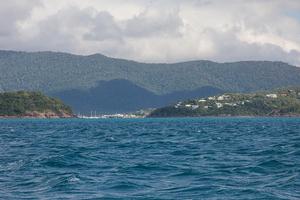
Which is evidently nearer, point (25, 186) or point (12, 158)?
point (25, 186)

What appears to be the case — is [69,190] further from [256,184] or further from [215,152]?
[215,152]

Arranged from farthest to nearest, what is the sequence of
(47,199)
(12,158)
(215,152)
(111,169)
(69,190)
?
(215,152) < (12,158) < (111,169) < (69,190) < (47,199)

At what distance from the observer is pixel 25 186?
135 ft

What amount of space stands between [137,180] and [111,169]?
631 centimetres

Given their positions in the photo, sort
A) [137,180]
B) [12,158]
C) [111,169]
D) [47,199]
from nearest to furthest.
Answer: [47,199] → [137,180] → [111,169] → [12,158]

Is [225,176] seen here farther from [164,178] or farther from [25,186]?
[25,186]

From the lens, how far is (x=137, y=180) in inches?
1678

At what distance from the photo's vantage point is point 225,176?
43625 mm

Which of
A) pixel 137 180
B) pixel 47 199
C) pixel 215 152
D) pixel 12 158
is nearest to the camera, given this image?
pixel 47 199

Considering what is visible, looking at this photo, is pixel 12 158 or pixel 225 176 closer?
pixel 225 176

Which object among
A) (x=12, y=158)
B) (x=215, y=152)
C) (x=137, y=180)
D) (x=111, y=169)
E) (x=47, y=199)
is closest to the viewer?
(x=47, y=199)

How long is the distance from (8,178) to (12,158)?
49.7ft

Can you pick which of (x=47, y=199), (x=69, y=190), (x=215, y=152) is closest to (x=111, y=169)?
(x=69, y=190)

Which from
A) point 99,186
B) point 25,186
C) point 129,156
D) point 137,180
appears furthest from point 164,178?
point 129,156
